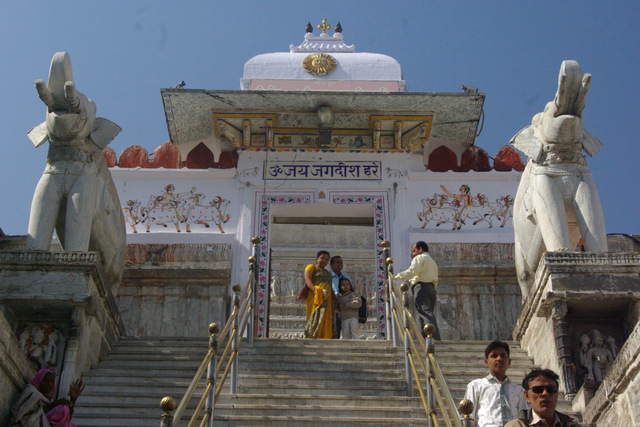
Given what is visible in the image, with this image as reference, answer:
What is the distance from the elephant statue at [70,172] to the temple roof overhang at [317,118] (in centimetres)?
364

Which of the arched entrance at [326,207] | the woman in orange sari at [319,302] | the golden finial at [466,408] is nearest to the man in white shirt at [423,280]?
the woman in orange sari at [319,302]

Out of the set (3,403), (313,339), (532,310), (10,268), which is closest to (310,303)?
(313,339)

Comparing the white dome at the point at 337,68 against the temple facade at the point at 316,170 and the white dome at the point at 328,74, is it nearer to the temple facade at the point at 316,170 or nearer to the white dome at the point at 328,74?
the white dome at the point at 328,74

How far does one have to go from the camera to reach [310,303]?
1325 cm

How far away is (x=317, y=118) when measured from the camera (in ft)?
54.2

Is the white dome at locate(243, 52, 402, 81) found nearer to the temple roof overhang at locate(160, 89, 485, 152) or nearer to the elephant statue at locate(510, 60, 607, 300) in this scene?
the temple roof overhang at locate(160, 89, 485, 152)

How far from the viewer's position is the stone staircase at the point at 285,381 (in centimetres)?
955

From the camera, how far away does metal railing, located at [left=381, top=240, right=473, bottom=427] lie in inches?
315

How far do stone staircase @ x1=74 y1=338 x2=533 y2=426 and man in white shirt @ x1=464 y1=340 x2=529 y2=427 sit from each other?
1.86 meters

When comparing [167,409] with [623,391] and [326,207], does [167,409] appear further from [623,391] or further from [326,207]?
[326,207]

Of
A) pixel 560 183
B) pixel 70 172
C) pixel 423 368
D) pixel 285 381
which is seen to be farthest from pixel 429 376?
pixel 70 172

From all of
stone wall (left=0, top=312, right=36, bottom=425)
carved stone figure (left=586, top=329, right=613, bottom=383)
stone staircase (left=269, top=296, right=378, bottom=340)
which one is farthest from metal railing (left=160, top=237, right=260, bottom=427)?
stone staircase (left=269, top=296, right=378, bottom=340)

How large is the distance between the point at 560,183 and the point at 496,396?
17.7ft

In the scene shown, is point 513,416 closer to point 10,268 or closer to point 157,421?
point 157,421
